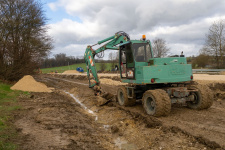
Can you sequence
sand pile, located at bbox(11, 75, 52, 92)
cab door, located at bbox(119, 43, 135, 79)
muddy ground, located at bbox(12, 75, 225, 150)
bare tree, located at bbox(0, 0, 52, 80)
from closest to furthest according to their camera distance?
muddy ground, located at bbox(12, 75, 225, 150), cab door, located at bbox(119, 43, 135, 79), sand pile, located at bbox(11, 75, 52, 92), bare tree, located at bbox(0, 0, 52, 80)

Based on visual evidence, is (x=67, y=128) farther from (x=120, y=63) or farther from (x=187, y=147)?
(x=120, y=63)

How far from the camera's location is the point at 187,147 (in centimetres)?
402

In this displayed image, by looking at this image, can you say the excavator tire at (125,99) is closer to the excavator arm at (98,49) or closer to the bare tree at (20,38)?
the excavator arm at (98,49)

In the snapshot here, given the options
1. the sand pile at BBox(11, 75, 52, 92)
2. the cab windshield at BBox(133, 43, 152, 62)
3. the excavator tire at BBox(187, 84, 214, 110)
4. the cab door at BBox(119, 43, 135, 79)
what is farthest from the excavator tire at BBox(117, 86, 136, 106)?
the sand pile at BBox(11, 75, 52, 92)

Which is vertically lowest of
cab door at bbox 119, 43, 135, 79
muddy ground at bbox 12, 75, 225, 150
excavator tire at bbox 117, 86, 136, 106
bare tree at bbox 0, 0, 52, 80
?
muddy ground at bbox 12, 75, 225, 150

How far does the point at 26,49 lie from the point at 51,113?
42.7ft

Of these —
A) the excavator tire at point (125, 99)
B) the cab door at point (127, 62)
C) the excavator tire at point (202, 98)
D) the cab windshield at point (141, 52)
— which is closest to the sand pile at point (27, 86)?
the excavator tire at point (125, 99)

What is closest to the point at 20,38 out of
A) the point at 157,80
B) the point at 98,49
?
the point at 98,49

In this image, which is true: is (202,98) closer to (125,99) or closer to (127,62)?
(125,99)

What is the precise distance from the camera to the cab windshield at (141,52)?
24.0 feet

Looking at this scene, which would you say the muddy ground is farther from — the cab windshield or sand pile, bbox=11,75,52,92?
sand pile, bbox=11,75,52,92

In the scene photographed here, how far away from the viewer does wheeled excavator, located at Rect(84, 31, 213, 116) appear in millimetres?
6298

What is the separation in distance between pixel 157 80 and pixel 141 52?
1.46m

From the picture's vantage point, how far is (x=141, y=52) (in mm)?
7410
